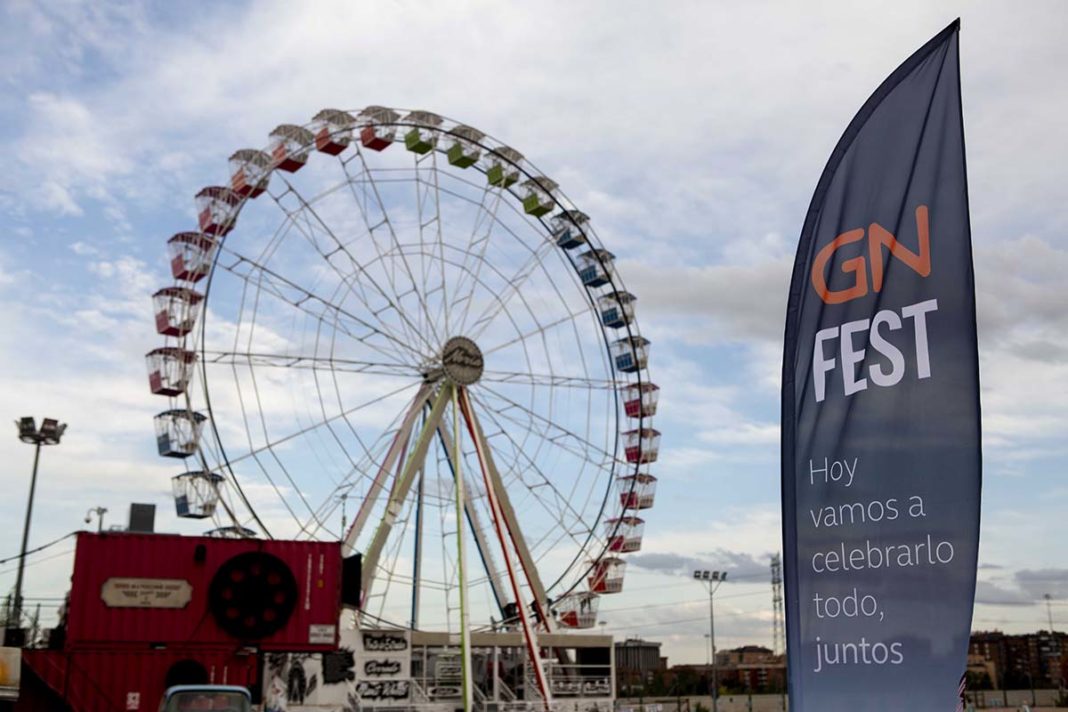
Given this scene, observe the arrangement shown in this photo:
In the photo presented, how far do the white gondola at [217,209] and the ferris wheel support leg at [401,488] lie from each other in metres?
7.92

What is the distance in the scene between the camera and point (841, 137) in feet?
24.8

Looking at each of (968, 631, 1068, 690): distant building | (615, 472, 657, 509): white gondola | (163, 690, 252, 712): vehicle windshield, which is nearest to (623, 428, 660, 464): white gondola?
(615, 472, 657, 509): white gondola

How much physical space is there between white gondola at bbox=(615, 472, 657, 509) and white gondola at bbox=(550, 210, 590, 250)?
8.38 m

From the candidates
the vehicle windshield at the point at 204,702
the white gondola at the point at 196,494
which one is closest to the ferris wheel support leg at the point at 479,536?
the white gondola at the point at 196,494

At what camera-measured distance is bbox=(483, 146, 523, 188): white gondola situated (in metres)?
37.7

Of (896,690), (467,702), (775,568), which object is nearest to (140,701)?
(467,702)

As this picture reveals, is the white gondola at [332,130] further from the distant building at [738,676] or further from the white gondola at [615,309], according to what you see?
the distant building at [738,676]

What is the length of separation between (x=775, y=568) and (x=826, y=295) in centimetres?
6956

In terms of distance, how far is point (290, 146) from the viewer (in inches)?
1337

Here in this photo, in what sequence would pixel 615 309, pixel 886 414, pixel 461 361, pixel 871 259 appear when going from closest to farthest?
pixel 886 414 < pixel 871 259 < pixel 461 361 < pixel 615 309

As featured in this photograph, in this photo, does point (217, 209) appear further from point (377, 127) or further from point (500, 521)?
point (500, 521)

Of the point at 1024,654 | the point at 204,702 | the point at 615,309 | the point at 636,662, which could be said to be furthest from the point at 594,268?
the point at 1024,654

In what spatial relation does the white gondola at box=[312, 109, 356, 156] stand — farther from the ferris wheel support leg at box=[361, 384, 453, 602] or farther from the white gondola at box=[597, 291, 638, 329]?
the white gondola at box=[597, 291, 638, 329]

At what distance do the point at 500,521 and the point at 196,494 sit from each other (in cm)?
847
